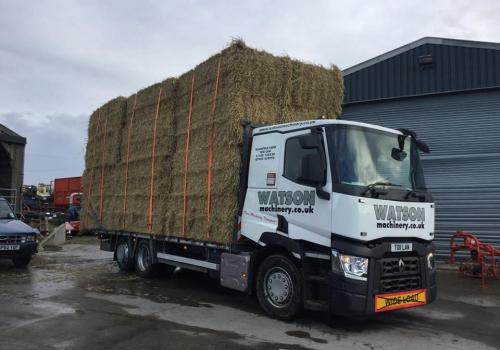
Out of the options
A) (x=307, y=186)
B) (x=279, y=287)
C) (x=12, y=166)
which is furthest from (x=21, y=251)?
(x=12, y=166)

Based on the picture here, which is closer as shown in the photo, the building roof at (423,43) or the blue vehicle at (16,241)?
the blue vehicle at (16,241)

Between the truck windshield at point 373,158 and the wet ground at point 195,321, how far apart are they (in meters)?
2.02

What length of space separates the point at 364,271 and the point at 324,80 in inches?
172

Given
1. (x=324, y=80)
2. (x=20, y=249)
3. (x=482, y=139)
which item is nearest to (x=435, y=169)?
(x=482, y=139)

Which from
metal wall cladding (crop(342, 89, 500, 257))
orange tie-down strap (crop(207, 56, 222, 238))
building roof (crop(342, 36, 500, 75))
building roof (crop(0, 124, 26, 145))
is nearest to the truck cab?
orange tie-down strap (crop(207, 56, 222, 238))

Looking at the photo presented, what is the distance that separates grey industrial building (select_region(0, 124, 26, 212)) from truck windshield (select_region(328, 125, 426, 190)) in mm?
19921

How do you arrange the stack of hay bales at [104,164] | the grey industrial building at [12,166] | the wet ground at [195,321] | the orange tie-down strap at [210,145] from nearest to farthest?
the wet ground at [195,321]
the orange tie-down strap at [210,145]
the stack of hay bales at [104,164]
the grey industrial building at [12,166]

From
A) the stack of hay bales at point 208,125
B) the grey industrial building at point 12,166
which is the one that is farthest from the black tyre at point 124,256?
the grey industrial building at point 12,166

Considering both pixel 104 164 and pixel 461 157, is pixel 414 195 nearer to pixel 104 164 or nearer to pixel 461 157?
pixel 461 157

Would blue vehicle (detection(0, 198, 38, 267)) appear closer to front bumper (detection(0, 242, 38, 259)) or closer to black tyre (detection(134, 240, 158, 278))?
front bumper (detection(0, 242, 38, 259))

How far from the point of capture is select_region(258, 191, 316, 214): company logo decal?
22.6 feet

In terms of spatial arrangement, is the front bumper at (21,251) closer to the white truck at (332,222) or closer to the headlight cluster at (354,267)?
the white truck at (332,222)

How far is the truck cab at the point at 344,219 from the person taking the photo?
6.34 metres

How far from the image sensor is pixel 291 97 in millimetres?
9031
